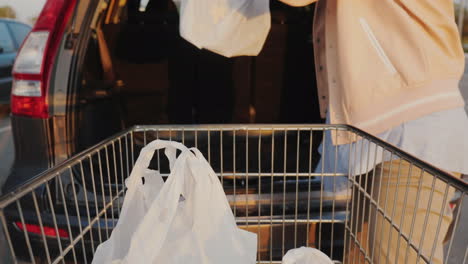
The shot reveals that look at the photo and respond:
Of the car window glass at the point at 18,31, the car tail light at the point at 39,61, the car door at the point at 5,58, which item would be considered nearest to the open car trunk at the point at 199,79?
the car tail light at the point at 39,61

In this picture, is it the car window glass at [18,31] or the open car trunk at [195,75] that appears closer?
the open car trunk at [195,75]

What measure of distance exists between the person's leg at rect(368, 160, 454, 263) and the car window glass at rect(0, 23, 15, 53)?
526 centimetres

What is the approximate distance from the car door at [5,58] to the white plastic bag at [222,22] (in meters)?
4.74

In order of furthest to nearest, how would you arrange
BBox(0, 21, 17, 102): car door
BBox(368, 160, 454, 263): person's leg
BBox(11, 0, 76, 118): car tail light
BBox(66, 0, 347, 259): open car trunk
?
BBox(0, 21, 17, 102): car door → BBox(66, 0, 347, 259): open car trunk → BBox(11, 0, 76, 118): car tail light → BBox(368, 160, 454, 263): person's leg

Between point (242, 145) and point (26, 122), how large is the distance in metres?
1.27

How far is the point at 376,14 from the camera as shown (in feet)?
3.25

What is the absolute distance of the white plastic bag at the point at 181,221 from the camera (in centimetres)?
75

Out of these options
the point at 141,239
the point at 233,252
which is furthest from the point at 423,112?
the point at 141,239

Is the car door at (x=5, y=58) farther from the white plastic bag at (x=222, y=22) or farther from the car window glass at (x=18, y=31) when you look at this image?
the white plastic bag at (x=222, y=22)

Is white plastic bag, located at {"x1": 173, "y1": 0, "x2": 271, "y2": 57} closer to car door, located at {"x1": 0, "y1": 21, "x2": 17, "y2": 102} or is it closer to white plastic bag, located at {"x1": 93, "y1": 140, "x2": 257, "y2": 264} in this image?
white plastic bag, located at {"x1": 93, "y1": 140, "x2": 257, "y2": 264}

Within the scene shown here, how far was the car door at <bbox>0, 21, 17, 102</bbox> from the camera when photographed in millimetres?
4691

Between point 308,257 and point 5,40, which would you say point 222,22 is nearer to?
point 308,257

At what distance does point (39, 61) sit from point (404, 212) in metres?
1.35

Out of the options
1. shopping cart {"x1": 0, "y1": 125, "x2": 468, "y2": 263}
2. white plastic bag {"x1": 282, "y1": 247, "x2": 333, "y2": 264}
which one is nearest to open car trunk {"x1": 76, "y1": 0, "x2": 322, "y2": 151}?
shopping cart {"x1": 0, "y1": 125, "x2": 468, "y2": 263}
